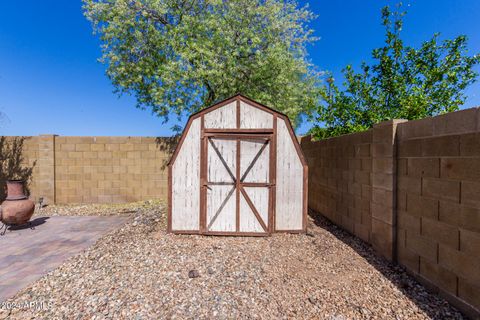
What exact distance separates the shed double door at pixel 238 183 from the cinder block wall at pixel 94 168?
4.90 meters

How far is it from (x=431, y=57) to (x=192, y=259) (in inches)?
356

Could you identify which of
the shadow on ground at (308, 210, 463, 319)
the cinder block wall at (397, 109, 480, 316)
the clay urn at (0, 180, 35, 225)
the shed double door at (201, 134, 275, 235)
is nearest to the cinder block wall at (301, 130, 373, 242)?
the shadow on ground at (308, 210, 463, 319)

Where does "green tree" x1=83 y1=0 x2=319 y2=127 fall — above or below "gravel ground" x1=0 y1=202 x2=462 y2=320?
above

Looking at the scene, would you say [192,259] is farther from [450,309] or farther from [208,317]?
[450,309]

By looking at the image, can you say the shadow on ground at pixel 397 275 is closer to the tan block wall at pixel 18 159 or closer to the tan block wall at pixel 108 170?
the tan block wall at pixel 108 170

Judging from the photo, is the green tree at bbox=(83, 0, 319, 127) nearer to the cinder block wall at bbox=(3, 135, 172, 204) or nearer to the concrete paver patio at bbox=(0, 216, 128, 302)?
the cinder block wall at bbox=(3, 135, 172, 204)

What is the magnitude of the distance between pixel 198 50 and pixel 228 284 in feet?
28.2

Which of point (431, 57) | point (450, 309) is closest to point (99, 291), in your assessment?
point (450, 309)

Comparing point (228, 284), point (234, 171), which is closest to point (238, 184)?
point (234, 171)

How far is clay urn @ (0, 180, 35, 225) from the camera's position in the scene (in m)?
5.98

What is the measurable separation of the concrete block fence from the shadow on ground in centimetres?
11

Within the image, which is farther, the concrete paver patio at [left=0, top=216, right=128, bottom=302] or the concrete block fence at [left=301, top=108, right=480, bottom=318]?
the concrete paver patio at [left=0, top=216, right=128, bottom=302]

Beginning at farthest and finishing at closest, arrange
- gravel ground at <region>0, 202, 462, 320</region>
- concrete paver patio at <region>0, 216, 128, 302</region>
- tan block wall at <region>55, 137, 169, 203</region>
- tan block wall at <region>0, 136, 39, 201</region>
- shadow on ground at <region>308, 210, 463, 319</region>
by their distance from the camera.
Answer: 1. tan block wall at <region>55, 137, 169, 203</region>
2. tan block wall at <region>0, 136, 39, 201</region>
3. concrete paver patio at <region>0, 216, 128, 302</region>
4. shadow on ground at <region>308, 210, 463, 319</region>
5. gravel ground at <region>0, 202, 462, 320</region>

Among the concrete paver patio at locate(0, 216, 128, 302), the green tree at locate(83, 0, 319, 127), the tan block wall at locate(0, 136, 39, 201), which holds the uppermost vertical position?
the green tree at locate(83, 0, 319, 127)
